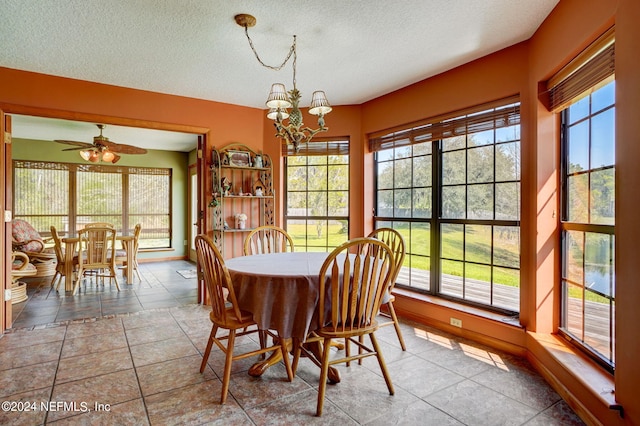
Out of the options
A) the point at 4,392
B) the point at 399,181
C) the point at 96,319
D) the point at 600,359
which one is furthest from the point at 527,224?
the point at 96,319

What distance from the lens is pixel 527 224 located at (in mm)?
2641

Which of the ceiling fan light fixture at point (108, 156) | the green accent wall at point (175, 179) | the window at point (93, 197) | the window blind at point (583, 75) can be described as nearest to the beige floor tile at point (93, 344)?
the ceiling fan light fixture at point (108, 156)

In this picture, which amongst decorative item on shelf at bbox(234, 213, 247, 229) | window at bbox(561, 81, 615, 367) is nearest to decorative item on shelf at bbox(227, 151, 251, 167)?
decorative item on shelf at bbox(234, 213, 247, 229)

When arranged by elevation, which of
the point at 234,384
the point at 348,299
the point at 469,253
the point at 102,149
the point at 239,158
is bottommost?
the point at 234,384

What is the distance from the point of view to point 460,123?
3.18 meters

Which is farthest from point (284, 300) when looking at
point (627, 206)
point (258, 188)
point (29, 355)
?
point (258, 188)

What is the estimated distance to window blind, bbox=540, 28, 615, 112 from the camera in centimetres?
187

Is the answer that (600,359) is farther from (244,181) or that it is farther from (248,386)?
(244,181)

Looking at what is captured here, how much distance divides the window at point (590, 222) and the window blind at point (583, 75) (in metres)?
0.08

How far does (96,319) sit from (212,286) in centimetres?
224

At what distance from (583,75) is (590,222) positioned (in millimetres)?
915

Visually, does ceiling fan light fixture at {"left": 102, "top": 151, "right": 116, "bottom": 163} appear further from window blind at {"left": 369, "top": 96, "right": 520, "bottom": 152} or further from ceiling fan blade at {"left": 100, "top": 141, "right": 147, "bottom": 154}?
window blind at {"left": 369, "top": 96, "right": 520, "bottom": 152}

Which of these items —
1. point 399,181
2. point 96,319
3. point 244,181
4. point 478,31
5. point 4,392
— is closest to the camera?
point 4,392

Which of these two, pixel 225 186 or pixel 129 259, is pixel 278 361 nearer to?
pixel 225 186
